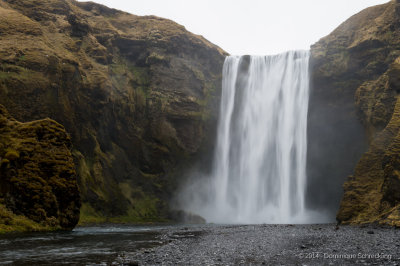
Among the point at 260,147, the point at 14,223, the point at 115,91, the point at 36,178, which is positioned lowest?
the point at 14,223

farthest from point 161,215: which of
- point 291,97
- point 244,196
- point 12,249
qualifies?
point 12,249

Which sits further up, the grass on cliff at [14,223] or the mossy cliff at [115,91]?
the mossy cliff at [115,91]

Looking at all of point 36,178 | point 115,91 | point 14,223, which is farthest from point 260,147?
point 14,223

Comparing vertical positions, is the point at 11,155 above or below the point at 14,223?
above

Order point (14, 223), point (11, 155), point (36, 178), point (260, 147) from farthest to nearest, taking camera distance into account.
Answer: point (260, 147) → point (36, 178) → point (11, 155) → point (14, 223)

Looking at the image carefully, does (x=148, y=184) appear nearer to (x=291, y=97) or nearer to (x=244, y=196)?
(x=244, y=196)

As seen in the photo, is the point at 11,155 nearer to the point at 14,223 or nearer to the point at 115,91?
the point at 14,223

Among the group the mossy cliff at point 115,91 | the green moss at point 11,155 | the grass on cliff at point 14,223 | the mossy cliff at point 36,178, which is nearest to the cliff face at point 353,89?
the mossy cliff at point 115,91

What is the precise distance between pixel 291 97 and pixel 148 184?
83.9 ft

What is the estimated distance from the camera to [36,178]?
25141 millimetres

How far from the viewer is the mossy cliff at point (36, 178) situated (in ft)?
76.2

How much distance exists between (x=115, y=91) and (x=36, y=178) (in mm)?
28862

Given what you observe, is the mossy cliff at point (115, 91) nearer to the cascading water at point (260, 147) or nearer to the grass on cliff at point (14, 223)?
the cascading water at point (260, 147)

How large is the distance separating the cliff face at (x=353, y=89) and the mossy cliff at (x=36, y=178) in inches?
995
